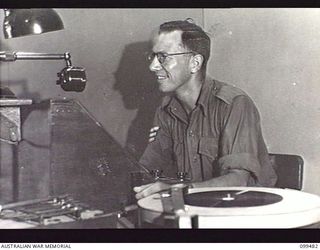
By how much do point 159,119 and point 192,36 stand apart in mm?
282

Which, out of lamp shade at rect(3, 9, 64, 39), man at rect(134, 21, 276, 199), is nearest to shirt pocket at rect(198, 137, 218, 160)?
man at rect(134, 21, 276, 199)

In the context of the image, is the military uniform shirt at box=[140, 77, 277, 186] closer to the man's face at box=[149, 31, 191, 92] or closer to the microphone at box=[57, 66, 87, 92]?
the man's face at box=[149, 31, 191, 92]

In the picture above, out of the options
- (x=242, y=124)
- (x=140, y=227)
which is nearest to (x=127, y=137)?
(x=242, y=124)

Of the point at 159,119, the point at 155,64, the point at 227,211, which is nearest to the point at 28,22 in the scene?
the point at 155,64

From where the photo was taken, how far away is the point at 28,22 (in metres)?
1.15

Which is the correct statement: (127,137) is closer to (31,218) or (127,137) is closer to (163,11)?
(163,11)

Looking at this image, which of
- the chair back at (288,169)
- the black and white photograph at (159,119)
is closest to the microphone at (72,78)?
the black and white photograph at (159,119)

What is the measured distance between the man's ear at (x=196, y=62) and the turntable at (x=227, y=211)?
49 centimetres

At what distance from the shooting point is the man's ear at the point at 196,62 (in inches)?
56.2

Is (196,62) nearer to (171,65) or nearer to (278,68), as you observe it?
(171,65)

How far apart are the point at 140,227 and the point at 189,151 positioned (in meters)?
0.43

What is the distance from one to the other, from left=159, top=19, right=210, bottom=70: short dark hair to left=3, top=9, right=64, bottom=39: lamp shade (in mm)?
344

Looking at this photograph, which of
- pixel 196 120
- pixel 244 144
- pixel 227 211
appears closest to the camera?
pixel 227 211

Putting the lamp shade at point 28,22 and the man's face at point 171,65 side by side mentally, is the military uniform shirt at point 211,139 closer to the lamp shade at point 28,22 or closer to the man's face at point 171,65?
the man's face at point 171,65
